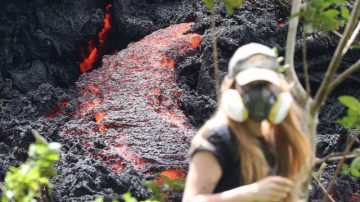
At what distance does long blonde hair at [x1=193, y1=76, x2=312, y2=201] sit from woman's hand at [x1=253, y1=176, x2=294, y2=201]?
147 mm

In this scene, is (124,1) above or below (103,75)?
above

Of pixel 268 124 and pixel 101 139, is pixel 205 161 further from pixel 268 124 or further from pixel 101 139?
pixel 101 139

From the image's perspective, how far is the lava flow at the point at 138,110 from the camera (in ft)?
13.2

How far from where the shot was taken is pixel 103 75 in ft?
16.7

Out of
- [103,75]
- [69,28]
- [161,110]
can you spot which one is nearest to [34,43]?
[69,28]

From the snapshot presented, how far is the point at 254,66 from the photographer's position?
1.97 metres

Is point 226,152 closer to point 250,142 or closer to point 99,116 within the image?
point 250,142

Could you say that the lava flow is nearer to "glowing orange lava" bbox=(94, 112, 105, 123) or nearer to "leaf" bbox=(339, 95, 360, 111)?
"glowing orange lava" bbox=(94, 112, 105, 123)

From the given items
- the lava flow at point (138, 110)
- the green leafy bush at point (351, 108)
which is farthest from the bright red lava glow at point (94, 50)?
the green leafy bush at point (351, 108)

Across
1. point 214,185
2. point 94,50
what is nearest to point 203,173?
point 214,185

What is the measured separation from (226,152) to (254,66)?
12.0 inches

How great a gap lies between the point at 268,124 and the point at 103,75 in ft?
10.4

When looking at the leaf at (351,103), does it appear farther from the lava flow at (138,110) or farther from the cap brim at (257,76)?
the lava flow at (138,110)

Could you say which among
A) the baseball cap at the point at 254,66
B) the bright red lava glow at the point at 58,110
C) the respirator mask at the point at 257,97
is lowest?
the bright red lava glow at the point at 58,110
